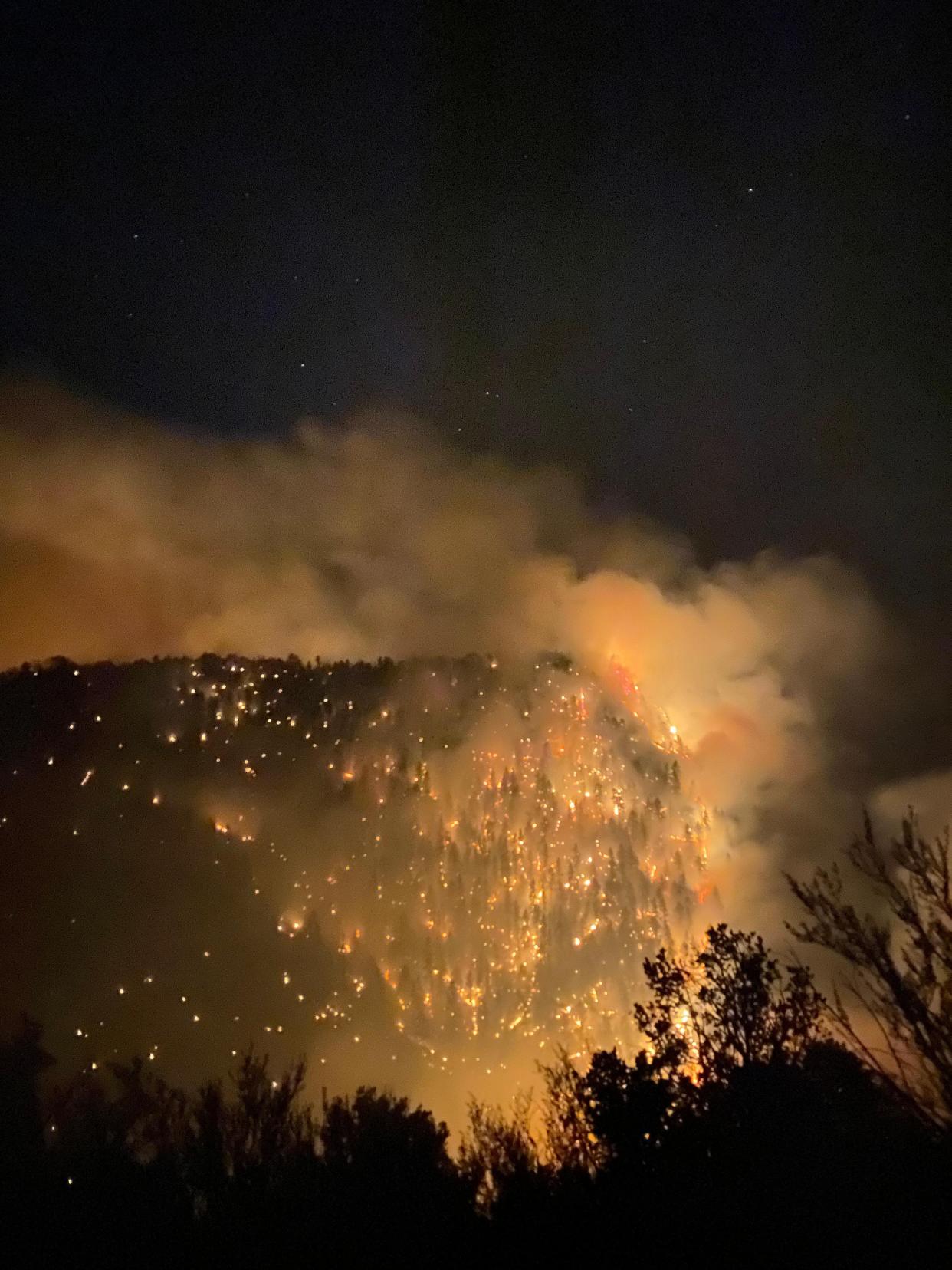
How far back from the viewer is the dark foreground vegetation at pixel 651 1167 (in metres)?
14.2

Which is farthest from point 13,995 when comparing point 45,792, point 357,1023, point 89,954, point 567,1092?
point 567,1092

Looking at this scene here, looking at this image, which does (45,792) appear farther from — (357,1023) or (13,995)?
(357,1023)

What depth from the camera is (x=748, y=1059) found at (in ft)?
67.3

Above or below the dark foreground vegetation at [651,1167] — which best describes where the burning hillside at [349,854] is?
above

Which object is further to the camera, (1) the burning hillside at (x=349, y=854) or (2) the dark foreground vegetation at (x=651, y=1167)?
(1) the burning hillside at (x=349, y=854)

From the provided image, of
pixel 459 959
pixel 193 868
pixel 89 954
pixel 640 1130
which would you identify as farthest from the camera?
pixel 459 959

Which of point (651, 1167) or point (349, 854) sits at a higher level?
point (349, 854)

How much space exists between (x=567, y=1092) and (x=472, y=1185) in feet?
28.3

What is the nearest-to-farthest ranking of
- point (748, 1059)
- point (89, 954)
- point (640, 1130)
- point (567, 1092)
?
point (640, 1130) < point (748, 1059) < point (567, 1092) < point (89, 954)

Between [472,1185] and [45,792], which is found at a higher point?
[45,792]

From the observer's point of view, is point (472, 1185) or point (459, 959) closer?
point (472, 1185)

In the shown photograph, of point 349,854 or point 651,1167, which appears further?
point 349,854

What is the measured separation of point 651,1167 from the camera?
18.1m

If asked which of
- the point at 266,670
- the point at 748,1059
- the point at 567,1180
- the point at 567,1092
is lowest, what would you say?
the point at 567,1180
